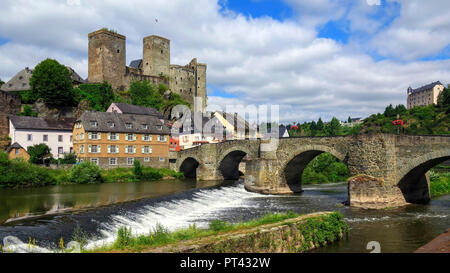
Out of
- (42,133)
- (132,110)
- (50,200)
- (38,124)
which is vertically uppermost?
(132,110)

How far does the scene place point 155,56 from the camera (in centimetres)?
8119

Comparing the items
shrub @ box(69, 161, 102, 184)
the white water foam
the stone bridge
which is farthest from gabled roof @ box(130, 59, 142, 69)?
the white water foam

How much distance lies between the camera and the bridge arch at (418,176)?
70.1 ft

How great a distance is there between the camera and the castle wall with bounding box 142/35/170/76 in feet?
265

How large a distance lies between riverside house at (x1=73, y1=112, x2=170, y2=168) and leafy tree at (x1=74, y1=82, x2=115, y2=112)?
1217 cm

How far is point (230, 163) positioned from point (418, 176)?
23.4m

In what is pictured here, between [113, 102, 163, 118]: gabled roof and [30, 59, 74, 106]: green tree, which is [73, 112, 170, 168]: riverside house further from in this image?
[30, 59, 74, 106]: green tree

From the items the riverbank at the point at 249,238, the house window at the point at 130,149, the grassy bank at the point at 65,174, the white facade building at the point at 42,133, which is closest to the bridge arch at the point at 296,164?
the riverbank at the point at 249,238

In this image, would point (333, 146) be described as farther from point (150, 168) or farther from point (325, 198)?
point (150, 168)

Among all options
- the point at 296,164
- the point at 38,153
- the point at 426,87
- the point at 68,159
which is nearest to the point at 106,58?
the point at 38,153

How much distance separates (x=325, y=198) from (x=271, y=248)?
17507mm

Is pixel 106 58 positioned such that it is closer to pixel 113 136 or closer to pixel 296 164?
pixel 113 136
